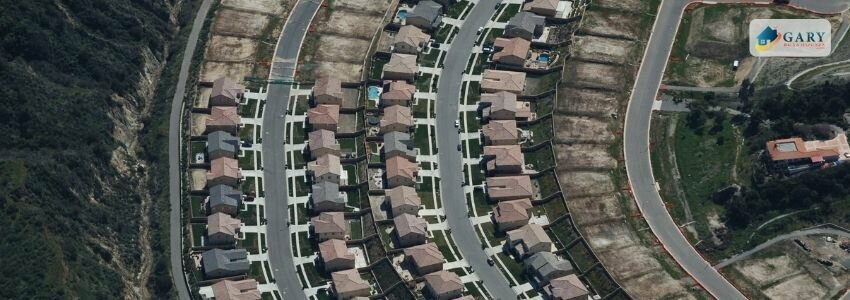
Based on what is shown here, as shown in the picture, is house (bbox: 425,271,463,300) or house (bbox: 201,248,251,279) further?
house (bbox: 201,248,251,279)

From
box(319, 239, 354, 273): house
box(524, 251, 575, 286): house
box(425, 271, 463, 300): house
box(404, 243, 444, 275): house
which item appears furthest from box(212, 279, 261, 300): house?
box(524, 251, 575, 286): house

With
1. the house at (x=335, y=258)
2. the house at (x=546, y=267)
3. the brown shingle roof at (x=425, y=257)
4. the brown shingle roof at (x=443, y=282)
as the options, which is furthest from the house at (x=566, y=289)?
the house at (x=335, y=258)

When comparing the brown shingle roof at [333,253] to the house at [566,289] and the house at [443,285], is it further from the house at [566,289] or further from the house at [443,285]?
the house at [566,289]

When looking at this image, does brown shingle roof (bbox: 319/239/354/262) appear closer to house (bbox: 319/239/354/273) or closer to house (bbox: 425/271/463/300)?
house (bbox: 319/239/354/273)

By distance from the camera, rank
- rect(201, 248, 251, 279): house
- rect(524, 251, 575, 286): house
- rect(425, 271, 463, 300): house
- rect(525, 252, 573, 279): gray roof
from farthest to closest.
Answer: rect(201, 248, 251, 279): house < rect(524, 251, 575, 286): house < rect(525, 252, 573, 279): gray roof < rect(425, 271, 463, 300): house

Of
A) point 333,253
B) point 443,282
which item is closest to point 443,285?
point 443,282

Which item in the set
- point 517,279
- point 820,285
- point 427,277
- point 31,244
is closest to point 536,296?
point 517,279
